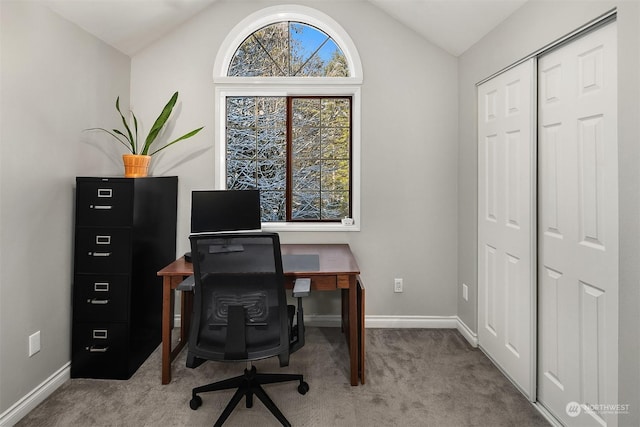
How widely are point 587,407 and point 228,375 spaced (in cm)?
204

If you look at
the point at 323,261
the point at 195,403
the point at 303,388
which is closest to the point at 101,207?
the point at 195,403

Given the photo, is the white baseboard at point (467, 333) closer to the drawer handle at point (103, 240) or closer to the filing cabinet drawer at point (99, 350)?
the filing cabinet drawer at point (99, 350)

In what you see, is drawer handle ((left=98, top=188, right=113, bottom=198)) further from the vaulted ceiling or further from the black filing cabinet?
the vaulted ceiling

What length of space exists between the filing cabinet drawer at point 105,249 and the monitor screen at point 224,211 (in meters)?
0.46

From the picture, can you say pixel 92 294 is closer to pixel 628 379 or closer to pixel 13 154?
pixel 13 154

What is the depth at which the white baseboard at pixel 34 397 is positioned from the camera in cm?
188

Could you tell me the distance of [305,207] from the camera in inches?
130

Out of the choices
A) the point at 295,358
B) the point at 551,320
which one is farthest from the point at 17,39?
the point at 551,320

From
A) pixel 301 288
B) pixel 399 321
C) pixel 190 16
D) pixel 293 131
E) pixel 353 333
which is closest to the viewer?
pixel 301 288

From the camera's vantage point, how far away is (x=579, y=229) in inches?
67.4

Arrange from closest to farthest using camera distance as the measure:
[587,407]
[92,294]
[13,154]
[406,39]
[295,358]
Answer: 1. [587,407]
2. [13,154]
3. [92,294]
4. [295,358]
5. [406,39]

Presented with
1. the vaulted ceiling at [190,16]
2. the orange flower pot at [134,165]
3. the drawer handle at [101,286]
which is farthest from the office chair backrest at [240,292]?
the vaulted ceiling at [190,16]

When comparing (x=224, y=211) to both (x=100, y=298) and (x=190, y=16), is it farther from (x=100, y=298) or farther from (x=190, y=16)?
(x=190, y=16)

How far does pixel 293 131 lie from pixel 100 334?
86.7 inches
